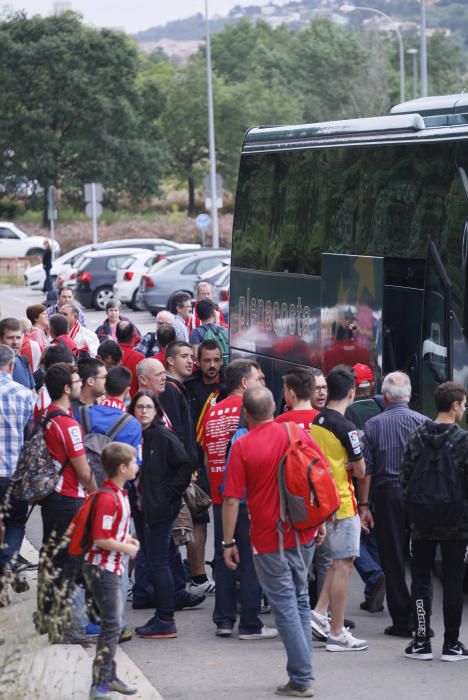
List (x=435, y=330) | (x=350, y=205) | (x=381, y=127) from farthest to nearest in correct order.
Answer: (x=350, y=205) → (x=381, y=127) → (x=435, y=330)

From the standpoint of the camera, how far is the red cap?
34.3 ft

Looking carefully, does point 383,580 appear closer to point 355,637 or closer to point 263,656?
point 355,637

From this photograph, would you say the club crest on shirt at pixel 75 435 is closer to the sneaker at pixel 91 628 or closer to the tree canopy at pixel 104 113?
the sneaker at pixel 91 628

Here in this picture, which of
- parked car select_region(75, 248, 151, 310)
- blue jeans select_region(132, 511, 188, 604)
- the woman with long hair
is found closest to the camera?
the woman with long hair

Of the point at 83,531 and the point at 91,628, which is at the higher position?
the point at 83,531

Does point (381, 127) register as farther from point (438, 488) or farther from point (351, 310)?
point (438, 488)

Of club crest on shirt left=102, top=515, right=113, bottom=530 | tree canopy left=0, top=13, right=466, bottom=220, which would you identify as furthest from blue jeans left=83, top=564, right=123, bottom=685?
tree canopy left=0, top=13, right=466, bottom=220

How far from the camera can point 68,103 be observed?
70.7 m

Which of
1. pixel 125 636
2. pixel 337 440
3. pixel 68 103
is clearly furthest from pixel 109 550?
pixel 68 103

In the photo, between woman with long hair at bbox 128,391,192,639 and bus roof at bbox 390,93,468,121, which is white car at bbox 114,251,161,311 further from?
woman with long hair at bbox 128,391,192,639

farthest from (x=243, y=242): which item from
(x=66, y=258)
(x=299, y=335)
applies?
(x=66, y=258)

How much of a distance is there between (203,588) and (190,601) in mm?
437

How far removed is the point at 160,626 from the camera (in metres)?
8.87

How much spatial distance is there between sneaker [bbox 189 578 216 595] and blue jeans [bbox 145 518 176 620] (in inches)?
47.8
